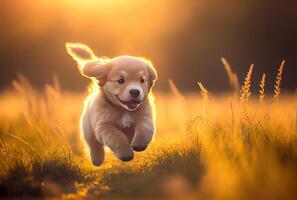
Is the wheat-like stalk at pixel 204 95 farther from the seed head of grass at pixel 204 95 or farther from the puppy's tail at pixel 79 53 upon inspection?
the puppy's tail at pixel 79 53

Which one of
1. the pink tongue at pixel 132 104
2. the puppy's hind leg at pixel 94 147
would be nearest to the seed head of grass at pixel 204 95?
the pink tongue at pixel 132 104

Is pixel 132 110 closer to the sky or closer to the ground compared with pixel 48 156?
closer to the sky

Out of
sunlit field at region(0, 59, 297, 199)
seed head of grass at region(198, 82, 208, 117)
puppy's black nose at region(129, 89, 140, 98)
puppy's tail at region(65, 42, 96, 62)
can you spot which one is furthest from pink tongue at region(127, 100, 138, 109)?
puppy's tail at region(65, 42, 96, 62)

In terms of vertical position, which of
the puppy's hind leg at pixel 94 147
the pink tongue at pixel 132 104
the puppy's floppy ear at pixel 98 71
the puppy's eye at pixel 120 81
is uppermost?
the puppy's floppy ear at pixel 98 71

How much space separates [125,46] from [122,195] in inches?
602

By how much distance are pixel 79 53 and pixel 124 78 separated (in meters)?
1.33

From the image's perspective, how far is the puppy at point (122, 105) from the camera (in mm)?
5730

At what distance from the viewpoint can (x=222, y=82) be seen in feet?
65.2

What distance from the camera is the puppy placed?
18.8 ft

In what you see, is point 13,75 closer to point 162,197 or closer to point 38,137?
point 38,137

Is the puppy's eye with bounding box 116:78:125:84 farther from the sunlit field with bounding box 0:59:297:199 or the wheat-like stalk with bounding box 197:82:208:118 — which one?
the wheat-like stalk with bounding box 197:82:208:118

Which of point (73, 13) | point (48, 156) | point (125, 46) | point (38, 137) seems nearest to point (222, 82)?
point (125, 46)

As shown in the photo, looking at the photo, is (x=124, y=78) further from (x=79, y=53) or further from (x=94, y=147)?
(x=79, y=53)

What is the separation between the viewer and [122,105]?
234 inches
